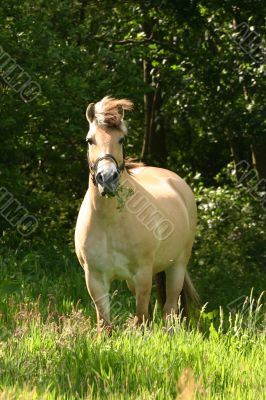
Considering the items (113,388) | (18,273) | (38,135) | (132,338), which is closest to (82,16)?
(38,135)

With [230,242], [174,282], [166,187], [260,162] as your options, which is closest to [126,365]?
[174,282]

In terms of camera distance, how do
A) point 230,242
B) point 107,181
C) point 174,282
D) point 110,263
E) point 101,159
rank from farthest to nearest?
1. point 230,242
2. point 174,282
3. point 110,263
4. point 101,159
5. point 107,181

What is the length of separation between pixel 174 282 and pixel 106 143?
2.16 m

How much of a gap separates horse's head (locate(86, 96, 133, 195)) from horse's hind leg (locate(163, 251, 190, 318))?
1.81m

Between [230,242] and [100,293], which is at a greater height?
[100,293]

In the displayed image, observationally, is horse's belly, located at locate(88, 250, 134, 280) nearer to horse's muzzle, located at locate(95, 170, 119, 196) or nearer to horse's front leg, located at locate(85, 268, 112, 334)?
horse's front leg, located at locate(85, 268, 112, 334)

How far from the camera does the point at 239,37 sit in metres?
12.3

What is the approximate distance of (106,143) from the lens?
23.4 feet

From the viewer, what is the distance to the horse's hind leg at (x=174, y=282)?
8727 millimetres

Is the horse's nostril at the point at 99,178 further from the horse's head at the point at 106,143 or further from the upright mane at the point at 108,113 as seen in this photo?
the upright mane at the point at 108,113

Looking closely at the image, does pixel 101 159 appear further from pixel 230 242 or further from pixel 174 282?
pixel 230 242

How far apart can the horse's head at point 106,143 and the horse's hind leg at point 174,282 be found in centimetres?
181

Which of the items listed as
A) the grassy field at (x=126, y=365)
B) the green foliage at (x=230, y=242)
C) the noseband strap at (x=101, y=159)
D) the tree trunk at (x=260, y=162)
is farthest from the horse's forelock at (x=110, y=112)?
the tree trunk at (x=260, y=162)

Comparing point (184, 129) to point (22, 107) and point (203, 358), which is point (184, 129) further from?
point (203, 358)
